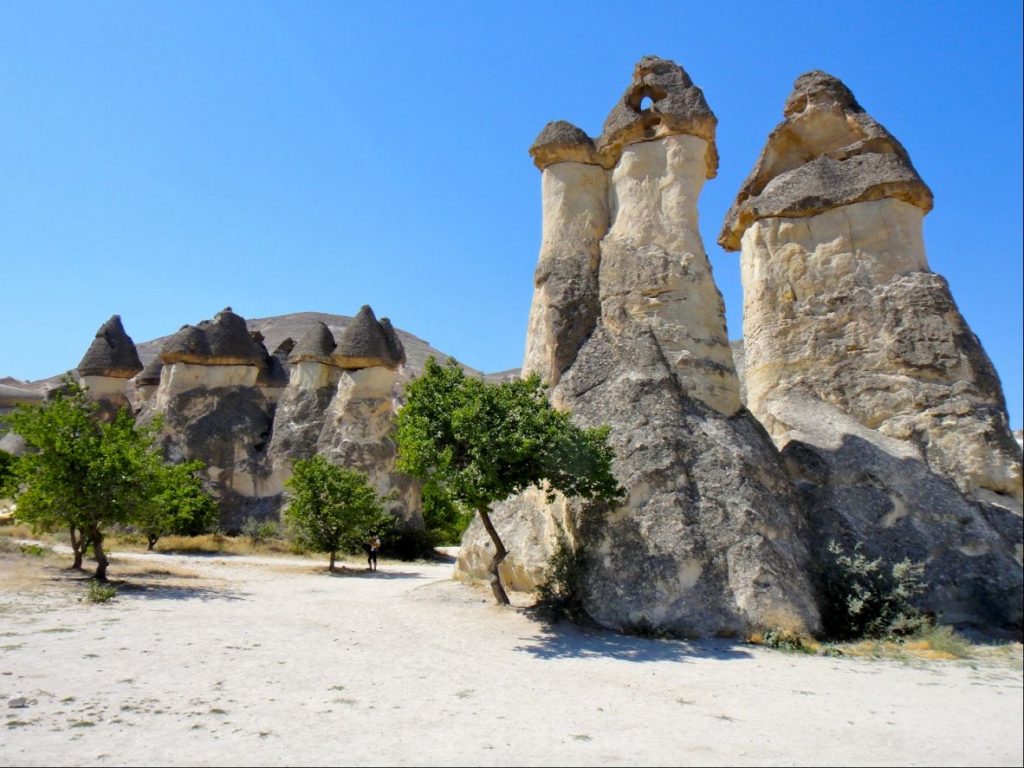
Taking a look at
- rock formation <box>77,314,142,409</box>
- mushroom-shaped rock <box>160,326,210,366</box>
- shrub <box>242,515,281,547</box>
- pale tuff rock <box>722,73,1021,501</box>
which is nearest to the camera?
pale tuff rock <box>722,73,1021,501</box>

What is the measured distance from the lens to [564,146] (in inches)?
496

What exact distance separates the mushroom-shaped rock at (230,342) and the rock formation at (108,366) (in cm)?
352

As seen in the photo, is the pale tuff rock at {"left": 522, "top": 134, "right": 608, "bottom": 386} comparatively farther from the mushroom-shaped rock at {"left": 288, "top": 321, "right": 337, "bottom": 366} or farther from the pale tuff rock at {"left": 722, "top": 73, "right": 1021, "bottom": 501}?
the mushroom-shaped rock at {"left": 288, "top": 321, "right": 337, "bottom": 366}

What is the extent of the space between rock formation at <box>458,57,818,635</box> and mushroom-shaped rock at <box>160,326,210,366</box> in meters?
15.2

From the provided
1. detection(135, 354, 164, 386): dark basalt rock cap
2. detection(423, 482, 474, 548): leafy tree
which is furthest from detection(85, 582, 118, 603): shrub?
detection(135, 354, 164, 386): dark basalt rock cap

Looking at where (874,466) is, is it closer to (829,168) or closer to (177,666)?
(829,168)

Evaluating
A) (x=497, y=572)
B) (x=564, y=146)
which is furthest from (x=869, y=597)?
(x=564, y=146)

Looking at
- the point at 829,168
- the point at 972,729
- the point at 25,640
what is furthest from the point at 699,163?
the point at 25,640

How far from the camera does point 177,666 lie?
258 inches

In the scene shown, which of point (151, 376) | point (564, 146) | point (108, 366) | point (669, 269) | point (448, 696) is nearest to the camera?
point (448, 696)

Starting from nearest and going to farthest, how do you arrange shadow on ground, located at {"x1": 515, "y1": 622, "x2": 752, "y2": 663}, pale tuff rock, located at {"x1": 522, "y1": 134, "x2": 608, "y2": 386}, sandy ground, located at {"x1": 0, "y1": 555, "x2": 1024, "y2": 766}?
sandy ground, located at {"x1": 0, "y1": 555, "x2": 1024, "y2": 766}, shadow on ground, located at {"x1": 515, "y1": 622, "x2": 752, "y2": 663}, pale tuff rock, located at {"x1": 522, "y1": 134, "x2": 608, "y2": 386}

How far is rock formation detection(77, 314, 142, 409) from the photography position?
2514cm

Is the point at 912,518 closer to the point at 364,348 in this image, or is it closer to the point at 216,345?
the point at 364,348

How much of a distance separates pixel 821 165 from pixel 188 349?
19.7 m
